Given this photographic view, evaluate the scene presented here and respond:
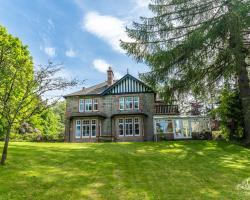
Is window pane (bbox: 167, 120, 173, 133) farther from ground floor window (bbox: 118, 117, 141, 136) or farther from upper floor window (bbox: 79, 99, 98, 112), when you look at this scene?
upper floor window (bbox: 79, 99, 98, 112)

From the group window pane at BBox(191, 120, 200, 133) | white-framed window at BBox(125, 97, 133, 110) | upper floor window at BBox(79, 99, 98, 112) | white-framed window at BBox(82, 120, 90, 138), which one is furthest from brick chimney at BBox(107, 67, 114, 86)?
window pane at BBox(191, 120, 200, 133)

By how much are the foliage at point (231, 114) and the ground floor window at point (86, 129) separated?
13.6 metres

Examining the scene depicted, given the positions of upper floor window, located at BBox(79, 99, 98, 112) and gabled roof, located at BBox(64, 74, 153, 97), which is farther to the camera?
upper floor window, located at BBox(79, 99, 98, 112)

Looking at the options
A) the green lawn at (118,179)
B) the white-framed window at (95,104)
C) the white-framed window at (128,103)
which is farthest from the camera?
the white-framed window at (95,104)

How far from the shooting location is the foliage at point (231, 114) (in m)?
21.9

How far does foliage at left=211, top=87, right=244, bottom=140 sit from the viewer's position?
21.9 meters

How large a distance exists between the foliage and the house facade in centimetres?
620

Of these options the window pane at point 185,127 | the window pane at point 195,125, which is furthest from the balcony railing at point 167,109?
the window pane at point 195,125

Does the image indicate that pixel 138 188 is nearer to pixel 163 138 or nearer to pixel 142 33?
pixel 142 33

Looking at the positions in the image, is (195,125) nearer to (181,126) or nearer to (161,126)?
(181,126)

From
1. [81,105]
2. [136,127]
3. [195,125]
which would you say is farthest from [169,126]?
[81,105]

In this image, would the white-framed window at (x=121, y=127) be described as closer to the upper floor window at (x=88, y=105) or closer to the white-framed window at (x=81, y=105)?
the upper floor window at (x=88, y=105)

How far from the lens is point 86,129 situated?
28.7 metres

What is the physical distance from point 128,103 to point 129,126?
268cm
